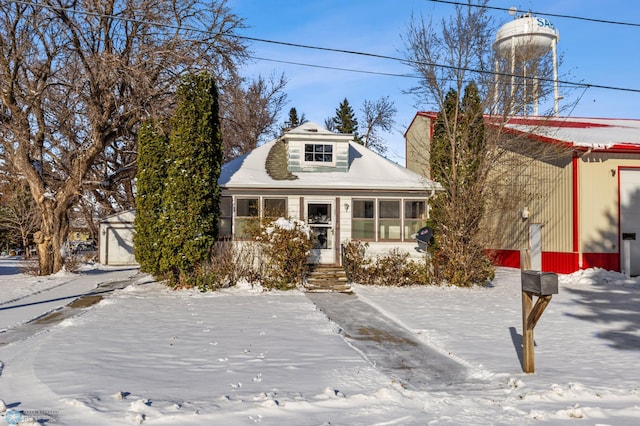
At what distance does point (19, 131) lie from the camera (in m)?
17.7

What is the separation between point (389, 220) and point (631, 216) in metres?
8.10

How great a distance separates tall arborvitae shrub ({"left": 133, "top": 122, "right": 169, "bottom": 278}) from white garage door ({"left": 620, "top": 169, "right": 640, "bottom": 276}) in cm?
1482

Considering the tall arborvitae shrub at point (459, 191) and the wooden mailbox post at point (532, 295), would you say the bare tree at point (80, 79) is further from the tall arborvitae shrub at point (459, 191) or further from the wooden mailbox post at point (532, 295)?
the wooden mailbox post at point (532, 295)

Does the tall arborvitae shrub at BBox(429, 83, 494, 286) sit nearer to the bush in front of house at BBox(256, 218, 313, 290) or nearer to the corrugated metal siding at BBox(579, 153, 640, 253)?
the corrugated metal siding at BBox(579, 153, 640, 253)

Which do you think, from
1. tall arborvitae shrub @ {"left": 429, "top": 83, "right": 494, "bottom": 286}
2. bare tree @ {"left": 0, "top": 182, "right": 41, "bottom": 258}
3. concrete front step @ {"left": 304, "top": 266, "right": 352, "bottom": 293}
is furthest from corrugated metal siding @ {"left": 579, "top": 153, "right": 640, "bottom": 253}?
bare tree @ {"left": 0, "top": 182, "right": 41, "bottom": 258}

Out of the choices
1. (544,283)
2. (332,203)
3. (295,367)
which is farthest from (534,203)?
(295,367)

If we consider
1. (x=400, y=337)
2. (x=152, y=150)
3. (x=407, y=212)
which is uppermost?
(x=152, y=150)

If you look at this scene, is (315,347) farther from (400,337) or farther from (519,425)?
(519,425)

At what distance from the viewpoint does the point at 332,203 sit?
1739 cm

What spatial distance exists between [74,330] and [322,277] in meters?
8.17

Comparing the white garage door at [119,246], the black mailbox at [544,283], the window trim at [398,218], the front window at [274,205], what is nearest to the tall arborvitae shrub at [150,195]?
the front window at [274,205]

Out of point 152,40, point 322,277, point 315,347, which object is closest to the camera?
point 315,347

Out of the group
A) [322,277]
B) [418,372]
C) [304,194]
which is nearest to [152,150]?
[304,194]

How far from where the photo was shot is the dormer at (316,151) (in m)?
18.6
